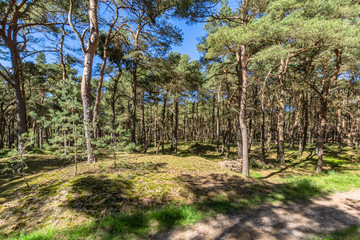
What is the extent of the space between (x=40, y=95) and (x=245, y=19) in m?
26.0

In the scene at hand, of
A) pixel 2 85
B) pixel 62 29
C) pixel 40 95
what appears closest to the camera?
pixel 62 29

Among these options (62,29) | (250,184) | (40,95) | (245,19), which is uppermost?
(62,29)

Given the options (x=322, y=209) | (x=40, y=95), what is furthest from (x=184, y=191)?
(x=40, y=95)

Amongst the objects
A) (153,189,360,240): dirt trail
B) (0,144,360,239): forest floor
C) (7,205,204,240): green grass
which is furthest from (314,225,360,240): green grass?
(7,205,204,240): green grass

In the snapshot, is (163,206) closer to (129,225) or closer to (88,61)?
(129,225)

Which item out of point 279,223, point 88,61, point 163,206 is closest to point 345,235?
point 279,223

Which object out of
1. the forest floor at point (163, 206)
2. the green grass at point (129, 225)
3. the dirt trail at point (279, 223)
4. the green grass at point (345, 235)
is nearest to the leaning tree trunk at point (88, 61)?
the forest floor at point (163, 206)

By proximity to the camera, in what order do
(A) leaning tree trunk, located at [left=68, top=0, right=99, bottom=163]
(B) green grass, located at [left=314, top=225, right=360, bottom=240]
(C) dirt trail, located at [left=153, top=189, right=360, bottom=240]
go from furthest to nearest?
(A) leaning tree trunk, located at [left=68, top=0, right=99, bottom=163]
(C) dirt trail, located at [left=153, top=189, right=360, bottom=240]
(B) green grass, located at [left=314, top=225, right=360, bottom=240]

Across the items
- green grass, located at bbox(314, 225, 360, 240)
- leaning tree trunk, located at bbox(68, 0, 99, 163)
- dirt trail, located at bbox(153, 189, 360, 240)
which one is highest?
leaning tree trunk, located at bbox(68, 0, 99, 163)

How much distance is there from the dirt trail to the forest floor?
2 cm

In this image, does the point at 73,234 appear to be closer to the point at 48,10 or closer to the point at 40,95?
the point at 48,10

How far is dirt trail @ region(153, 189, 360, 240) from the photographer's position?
3.20 metres

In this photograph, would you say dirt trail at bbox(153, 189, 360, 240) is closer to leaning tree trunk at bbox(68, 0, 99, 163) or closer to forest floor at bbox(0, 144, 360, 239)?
forest floor at bbox(0, 144, 360, 239)

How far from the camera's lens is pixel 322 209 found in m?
4.21
